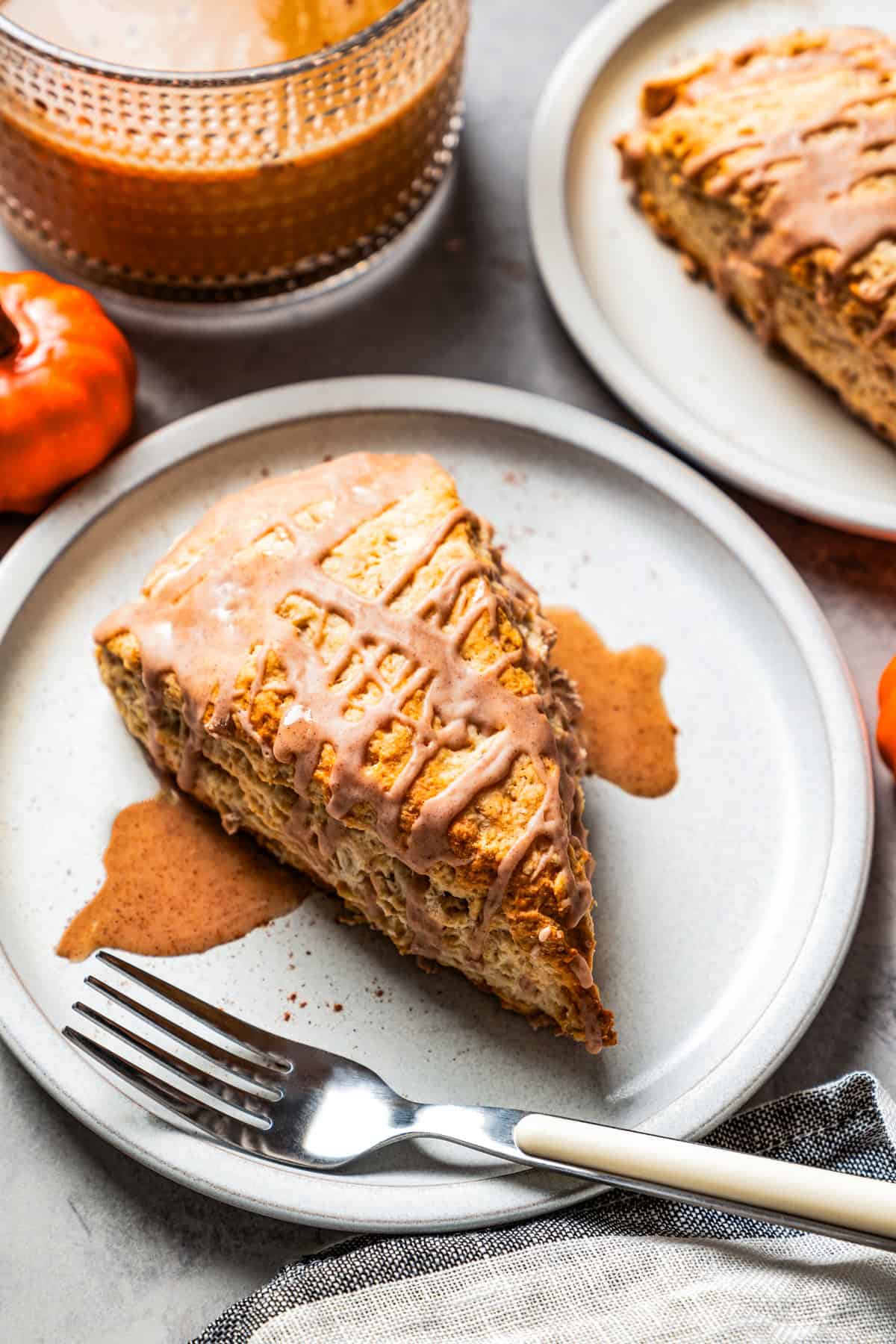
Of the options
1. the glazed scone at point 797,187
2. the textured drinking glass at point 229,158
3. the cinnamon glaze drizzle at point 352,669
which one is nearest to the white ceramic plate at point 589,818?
the cinnamon glaze drizzle at point 352,669

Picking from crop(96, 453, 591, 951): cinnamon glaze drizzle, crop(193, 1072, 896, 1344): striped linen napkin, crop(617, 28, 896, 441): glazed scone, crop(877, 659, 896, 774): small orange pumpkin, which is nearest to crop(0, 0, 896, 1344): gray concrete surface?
crop(877, 659, 896, 774): small orange pumpkin

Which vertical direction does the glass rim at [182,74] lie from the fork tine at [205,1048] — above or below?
above

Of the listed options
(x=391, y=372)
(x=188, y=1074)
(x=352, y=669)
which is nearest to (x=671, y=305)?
(x=391, y=372)

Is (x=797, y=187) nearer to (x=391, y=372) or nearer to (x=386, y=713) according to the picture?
(x=391, y=372)

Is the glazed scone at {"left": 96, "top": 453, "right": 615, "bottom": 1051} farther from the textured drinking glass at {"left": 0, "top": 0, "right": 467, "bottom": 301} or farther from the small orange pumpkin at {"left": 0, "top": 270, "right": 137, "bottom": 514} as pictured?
the textured drinking glass at {"left": 0, "top": 0, "right": 467, "bottom": 301}

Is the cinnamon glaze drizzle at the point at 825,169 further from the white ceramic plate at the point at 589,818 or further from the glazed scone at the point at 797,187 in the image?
the white ceramic plate at the point at 589,818
